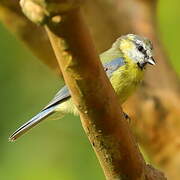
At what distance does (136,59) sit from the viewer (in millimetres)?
2734

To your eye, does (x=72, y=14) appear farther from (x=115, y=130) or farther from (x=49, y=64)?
(x=49, y=64)

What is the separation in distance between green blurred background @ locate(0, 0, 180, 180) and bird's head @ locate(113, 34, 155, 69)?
0.47 metres

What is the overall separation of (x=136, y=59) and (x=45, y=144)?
127 cm

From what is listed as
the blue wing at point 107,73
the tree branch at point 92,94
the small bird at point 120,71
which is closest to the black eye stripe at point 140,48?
the small bird at point 120,71

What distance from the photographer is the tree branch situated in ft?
3.48

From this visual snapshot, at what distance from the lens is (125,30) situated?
2.97 meters

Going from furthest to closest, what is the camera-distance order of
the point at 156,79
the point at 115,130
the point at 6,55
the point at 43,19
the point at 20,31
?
the point at 6,55
the point at 156,79
the point at 20,31
the point at 115,130
the point at 43,19

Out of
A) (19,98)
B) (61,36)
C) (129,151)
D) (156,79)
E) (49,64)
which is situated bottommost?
(129,151)

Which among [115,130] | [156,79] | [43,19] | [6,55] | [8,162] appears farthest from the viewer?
[6,55]

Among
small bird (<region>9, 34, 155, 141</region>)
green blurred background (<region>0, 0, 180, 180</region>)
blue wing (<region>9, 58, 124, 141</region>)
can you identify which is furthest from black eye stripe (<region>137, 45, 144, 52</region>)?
green blurred background (<region>0, 0, 180, 180</region>)

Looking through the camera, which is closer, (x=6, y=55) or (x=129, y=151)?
(x=129, y=151)

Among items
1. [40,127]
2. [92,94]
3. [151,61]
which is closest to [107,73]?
[151,61]

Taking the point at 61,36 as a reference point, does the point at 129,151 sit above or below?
below

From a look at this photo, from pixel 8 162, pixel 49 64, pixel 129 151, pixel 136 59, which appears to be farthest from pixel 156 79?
pixel 129 151
